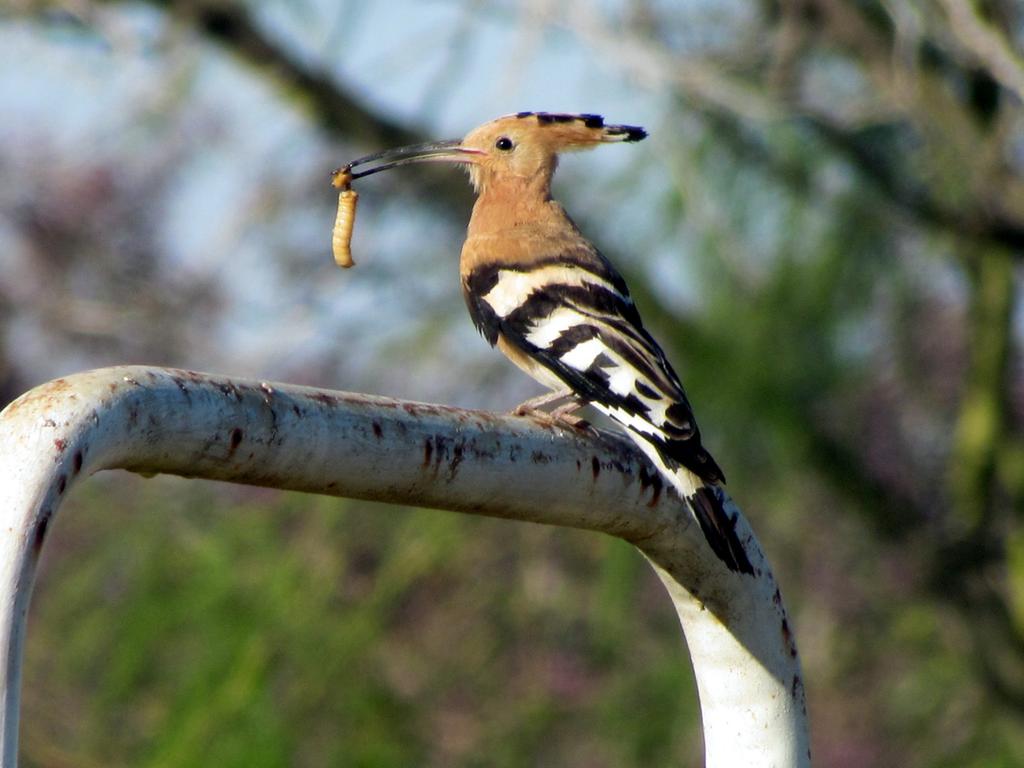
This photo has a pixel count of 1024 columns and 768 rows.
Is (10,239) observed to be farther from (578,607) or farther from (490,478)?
(490,478)

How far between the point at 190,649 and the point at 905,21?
10.5 ft

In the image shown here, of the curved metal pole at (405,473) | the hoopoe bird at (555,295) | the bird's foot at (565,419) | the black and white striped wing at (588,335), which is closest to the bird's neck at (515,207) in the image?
the hoopoe bird at (555,295)

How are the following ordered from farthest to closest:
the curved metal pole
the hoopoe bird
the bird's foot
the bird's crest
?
the bird's crest → the hoopoe bird → the bird's foot → the curved metal pole

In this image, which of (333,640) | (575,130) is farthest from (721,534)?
(333,640)

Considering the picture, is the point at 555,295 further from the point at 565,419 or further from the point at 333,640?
the point at 333,640

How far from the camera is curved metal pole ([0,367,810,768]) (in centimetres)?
117

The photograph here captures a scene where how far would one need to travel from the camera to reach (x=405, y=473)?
150cm

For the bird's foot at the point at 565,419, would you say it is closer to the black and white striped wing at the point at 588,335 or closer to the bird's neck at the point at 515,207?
the black and white striped wing at the point at 588,335

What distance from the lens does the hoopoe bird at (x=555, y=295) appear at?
104 inches

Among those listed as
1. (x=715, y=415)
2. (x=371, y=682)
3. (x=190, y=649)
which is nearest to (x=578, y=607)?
(x=715, y=415)

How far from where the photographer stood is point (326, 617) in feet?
19.1

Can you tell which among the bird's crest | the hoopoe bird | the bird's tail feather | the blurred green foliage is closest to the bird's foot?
the hoopoe bird

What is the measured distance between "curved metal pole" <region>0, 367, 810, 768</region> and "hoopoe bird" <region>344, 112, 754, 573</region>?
28 centimetres

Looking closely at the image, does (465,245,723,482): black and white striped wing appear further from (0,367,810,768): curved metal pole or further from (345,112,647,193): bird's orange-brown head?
(0,367,810,768): curved metal pole
